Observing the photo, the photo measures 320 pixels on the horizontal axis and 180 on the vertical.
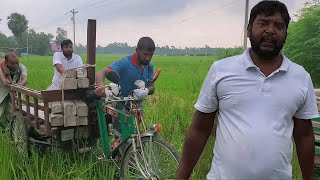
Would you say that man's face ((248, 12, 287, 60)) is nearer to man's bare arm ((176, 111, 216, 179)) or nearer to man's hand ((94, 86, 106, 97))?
man's bare arm ((176, 111, 216, 179))

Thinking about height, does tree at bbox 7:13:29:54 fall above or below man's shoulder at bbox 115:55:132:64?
above

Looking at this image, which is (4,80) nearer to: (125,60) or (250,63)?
(125,60)

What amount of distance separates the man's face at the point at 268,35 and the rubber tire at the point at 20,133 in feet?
10.4

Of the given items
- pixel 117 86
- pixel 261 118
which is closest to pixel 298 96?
pixel 261 118

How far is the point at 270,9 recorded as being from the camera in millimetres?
1732

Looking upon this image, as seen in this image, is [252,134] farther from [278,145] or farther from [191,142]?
[191,142]

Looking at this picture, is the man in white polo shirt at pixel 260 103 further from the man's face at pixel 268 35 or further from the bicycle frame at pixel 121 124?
the bicycle frame at pixel 121 124

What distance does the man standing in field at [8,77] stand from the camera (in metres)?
5.34

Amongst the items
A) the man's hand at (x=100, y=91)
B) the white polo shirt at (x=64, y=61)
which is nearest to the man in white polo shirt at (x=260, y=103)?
the man's hand at (x=100, y=91)

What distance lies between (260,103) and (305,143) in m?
0.37

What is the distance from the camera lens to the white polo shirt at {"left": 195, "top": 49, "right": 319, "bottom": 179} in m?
1.63

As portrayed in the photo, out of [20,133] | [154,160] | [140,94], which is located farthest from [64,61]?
[154,160]

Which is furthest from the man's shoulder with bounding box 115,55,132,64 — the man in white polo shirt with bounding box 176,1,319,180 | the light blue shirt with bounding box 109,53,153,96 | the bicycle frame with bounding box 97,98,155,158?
the man in white polo shirt with bounding box 176,1,319,180

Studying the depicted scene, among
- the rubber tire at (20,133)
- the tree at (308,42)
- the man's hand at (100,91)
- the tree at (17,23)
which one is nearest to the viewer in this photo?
the man's hand at (100,91)
